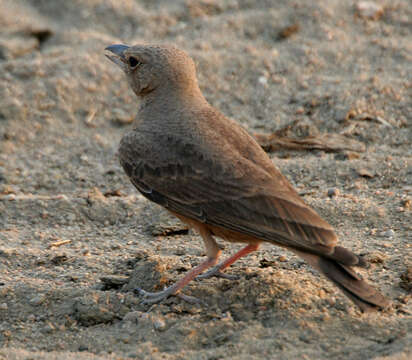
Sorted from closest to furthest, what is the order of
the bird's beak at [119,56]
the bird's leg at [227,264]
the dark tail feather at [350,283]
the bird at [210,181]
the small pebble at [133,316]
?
the dark tail feather at [350,283]
the bird at [210,181]
the small pebble at [133,316]
the bird's leg at [227,264]
the bird's beak at [119,56]

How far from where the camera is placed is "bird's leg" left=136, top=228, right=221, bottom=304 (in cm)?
529

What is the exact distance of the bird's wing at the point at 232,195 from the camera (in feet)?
16.1

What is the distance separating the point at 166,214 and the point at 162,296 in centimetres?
162

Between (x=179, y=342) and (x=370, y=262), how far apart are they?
5.77 ft

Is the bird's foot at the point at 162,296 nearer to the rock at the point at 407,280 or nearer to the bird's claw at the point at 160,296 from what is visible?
the bird's claw at the point at 160,296

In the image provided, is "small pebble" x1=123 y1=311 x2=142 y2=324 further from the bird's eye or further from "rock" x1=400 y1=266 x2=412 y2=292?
the bird's eye

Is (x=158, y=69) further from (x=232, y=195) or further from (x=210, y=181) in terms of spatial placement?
(x=232, y=195)

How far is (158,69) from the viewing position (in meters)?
6.22

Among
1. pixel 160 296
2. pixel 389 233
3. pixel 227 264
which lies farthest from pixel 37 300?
pixel 389 233

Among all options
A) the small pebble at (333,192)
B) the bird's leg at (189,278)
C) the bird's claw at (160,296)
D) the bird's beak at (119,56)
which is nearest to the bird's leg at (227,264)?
the bird's leg at (189,278)

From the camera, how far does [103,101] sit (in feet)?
28.6

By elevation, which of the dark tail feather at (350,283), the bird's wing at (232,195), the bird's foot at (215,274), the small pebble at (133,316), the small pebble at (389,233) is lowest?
the bird's foot at (215,274)

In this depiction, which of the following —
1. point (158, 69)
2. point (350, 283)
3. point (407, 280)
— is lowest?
point (407, 280)

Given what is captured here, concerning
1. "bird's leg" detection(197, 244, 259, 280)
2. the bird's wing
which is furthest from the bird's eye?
"bird's leg" detection(197, 244, 259, 280)
